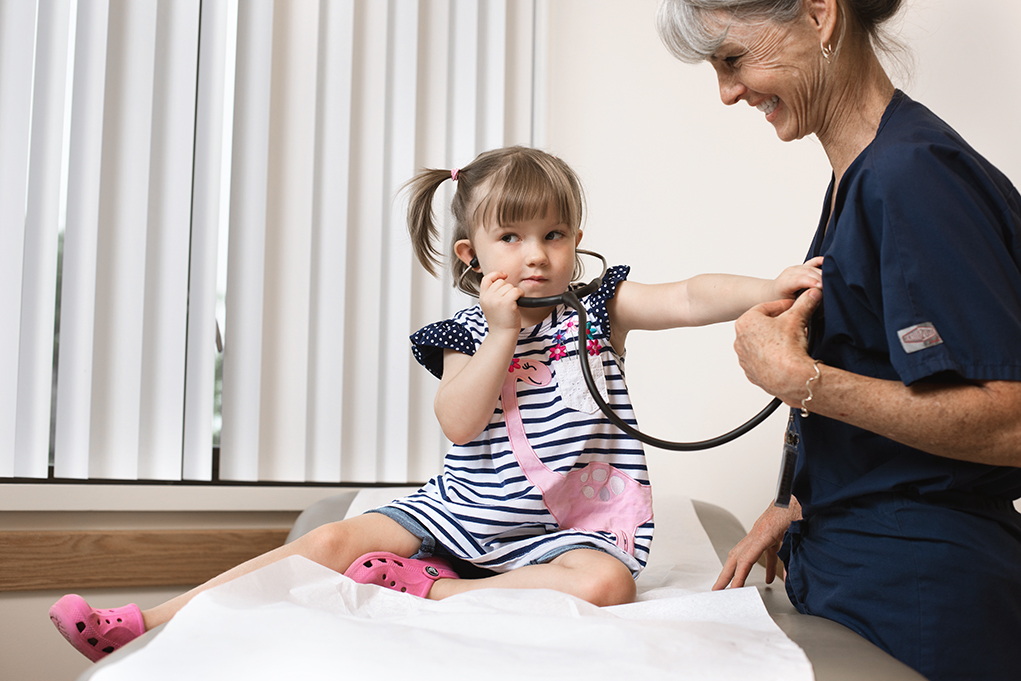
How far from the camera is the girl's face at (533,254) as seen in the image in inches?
50.5

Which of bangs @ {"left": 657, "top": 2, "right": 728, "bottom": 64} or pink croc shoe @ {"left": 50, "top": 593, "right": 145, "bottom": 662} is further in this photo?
bangs @ {"left": 657, "top": 2, "right": 728, "bottom": 64}

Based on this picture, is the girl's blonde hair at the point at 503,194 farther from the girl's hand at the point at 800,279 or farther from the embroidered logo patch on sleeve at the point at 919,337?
the embroidered logo patch on sleeve at the point at 919,337

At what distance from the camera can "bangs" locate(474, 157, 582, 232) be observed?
4.26 ft

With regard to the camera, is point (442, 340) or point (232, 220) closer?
point (442, 340)

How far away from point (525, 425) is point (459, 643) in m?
0.61

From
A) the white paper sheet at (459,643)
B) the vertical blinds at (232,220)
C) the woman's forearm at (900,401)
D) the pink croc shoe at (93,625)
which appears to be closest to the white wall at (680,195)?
the vertical blinds at (232,220)

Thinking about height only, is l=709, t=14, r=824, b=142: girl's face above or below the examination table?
above

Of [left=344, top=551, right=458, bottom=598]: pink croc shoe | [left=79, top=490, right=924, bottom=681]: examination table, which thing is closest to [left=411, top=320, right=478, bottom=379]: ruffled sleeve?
[left=344, top=551, right=458, bottom=598]: pink croc shoe

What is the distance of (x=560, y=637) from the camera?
72 cm

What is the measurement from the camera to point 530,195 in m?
1.30

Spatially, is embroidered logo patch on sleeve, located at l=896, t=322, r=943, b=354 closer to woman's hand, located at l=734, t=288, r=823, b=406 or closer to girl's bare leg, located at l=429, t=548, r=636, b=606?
woman's hand, located at l=734, t=288, r=823, b=406

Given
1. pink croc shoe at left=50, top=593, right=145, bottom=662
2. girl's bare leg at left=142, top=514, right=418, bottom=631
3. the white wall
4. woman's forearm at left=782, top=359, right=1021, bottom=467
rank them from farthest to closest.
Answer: the white wall < girl's bare leg at left=142, top=514, right=418, bottom=631 < pink croc shoe at left=50, top=593, right=145, bottom=662 < woman's forearm at left=782, top=359, right=1021, bottom=467

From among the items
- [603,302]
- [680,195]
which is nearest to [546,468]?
[603,302]

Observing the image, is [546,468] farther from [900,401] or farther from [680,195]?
[680,195]
